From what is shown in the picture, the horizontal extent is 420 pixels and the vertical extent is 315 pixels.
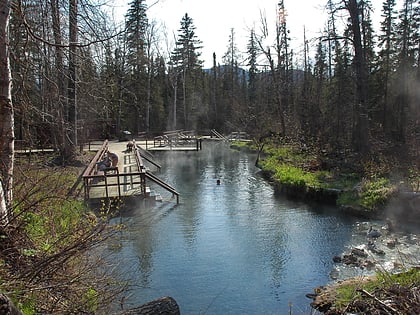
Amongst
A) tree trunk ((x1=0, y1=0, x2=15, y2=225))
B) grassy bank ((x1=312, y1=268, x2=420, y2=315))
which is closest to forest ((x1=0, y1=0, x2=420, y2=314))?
tree trunk ((x1=0, y1=0, x2=15, y2=225))

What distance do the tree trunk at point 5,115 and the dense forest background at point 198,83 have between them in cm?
21

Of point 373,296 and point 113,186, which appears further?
point 113,186

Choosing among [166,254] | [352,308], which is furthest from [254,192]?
[352,308]

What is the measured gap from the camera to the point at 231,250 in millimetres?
9078

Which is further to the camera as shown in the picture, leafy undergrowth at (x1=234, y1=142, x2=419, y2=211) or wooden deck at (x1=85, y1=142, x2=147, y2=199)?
wooden deck at (x1=85, y1=142, x2=147, y2=199)

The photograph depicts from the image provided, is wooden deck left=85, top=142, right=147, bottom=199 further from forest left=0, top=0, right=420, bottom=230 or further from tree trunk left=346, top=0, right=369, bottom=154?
tree trunk left=346, top=0, right=369, bottom=154

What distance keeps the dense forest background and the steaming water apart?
9.33ft

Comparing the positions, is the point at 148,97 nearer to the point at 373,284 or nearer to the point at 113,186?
the point at 113,186

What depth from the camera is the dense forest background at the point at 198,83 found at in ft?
18.6

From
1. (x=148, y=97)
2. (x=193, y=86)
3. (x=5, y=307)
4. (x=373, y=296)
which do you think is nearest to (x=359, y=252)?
(x=373, y=296)

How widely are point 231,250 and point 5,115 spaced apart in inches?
226

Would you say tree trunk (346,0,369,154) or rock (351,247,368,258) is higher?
tree trunk (346,0,369,154)

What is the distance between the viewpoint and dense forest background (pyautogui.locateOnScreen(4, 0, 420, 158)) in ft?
18.6

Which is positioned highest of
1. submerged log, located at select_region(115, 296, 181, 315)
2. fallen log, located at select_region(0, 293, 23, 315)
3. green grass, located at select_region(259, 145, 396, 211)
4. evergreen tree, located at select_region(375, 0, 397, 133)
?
evergreen tree, located at select_region(375, 0, 397, 133)
